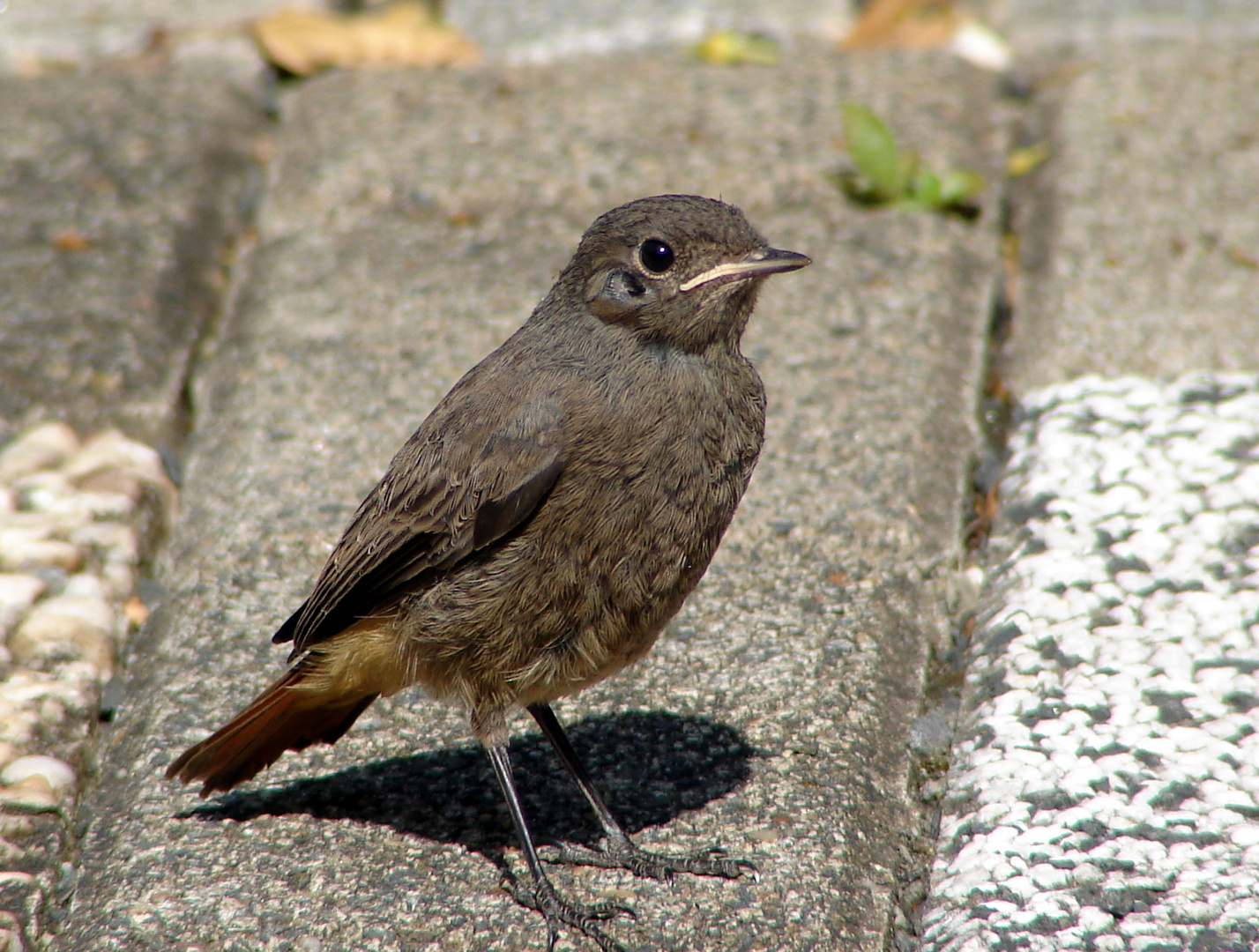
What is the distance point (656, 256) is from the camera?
126 inches

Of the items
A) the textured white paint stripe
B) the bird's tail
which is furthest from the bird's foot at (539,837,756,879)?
the bird's tail

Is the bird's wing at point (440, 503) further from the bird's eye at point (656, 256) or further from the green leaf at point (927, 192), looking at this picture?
the green leaf at point (927, 192)

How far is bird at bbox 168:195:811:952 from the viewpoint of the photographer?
120 inches

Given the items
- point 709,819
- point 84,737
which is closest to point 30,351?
point 84,737

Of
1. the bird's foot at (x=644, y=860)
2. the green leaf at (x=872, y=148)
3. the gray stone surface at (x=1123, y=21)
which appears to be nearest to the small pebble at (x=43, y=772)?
the bird's foot at (x=644, y=860)

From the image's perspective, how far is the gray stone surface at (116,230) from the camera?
442 centimetres

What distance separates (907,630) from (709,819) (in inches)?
32.0

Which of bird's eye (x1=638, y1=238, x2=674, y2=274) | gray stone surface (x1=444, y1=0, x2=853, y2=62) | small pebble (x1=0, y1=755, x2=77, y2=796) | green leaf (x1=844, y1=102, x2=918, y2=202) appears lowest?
small pebble (x1=0, y1=755, x2=77, y2=796)

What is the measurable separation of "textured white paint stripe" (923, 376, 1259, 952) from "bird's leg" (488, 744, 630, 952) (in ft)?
2.18

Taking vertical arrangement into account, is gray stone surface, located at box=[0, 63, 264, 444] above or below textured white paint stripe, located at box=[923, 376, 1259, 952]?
above

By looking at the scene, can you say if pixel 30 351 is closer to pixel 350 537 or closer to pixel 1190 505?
pixel 350 537

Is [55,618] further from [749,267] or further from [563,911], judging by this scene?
[749,267]

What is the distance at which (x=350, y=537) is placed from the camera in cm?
337

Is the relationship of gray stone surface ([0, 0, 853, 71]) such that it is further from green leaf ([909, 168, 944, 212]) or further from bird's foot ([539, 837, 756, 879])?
bird's foot ([539, 837, 756, 879])
